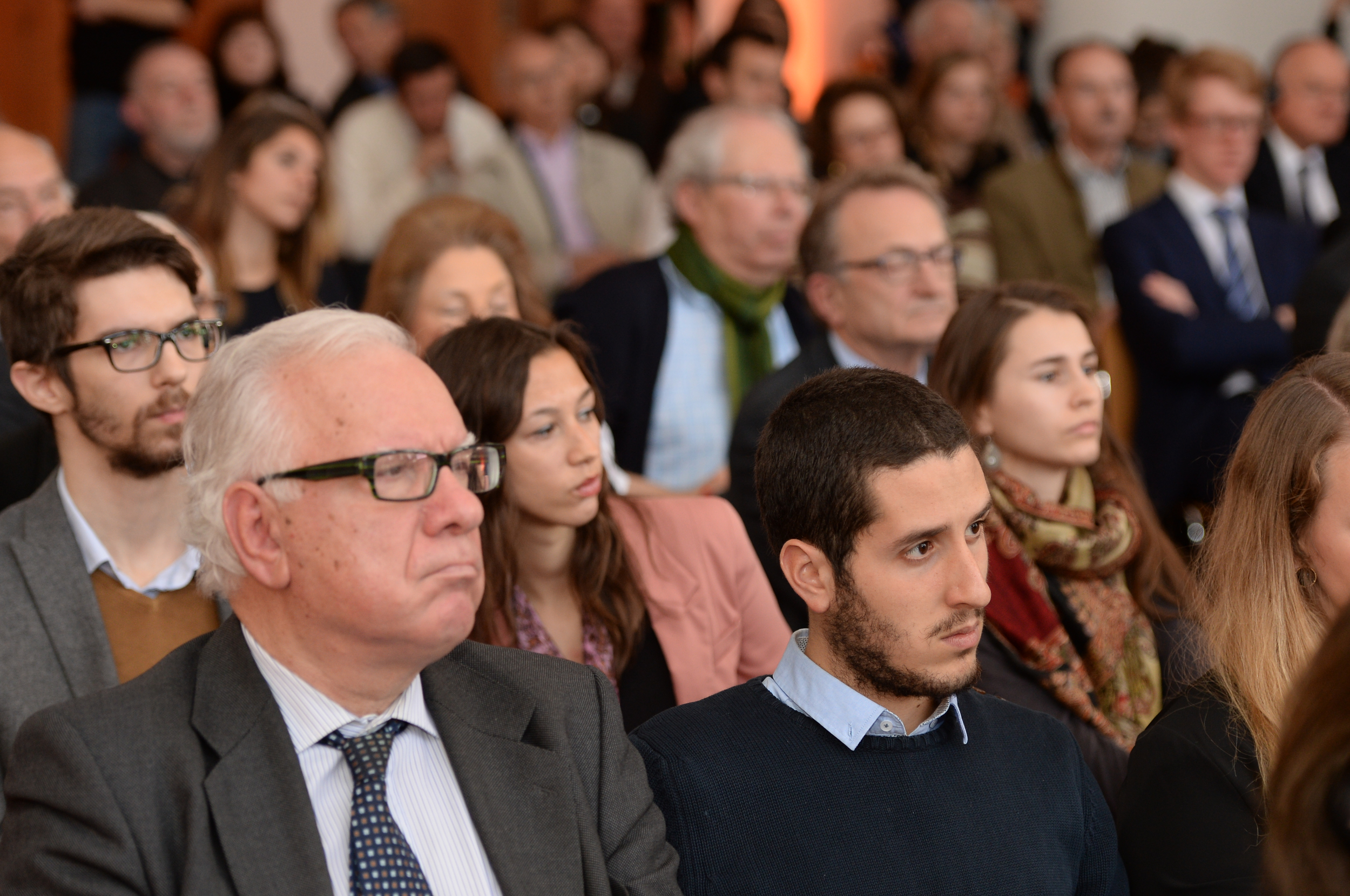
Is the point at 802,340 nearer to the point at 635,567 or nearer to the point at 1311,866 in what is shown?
the point at 635,567

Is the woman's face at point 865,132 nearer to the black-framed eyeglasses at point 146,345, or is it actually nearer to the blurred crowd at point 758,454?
the blurred crowd at point 758,454

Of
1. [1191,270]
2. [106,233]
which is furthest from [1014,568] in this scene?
[1191,270]

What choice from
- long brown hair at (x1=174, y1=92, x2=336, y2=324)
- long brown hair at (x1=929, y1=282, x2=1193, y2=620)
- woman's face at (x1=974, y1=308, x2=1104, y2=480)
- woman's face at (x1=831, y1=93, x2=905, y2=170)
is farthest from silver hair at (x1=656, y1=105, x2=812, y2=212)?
woman's face at (x1=974, y1=308, x2=1104, y2=480)

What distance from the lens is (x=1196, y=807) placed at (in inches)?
63.3

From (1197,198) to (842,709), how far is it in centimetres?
325

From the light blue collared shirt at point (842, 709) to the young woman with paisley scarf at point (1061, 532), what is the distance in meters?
0.67

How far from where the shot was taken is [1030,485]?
262cm

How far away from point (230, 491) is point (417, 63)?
414cm

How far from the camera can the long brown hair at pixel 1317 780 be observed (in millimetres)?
946

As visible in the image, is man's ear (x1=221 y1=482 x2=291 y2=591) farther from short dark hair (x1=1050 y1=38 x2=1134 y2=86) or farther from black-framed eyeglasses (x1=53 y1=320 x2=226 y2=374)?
short dark hair (x1=1050 y1=38 x2=1134 y2=86)

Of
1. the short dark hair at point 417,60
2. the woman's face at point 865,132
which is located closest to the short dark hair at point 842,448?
the woman's face at point 865,132

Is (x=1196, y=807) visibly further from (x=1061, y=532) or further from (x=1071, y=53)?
(x=1071, y=53)

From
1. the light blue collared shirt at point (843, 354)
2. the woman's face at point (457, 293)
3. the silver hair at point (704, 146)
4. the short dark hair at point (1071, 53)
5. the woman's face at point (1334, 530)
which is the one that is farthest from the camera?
the short dark hair at point (1071, 53)

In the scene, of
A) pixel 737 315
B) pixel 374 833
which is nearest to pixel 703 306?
pixel 737 315
